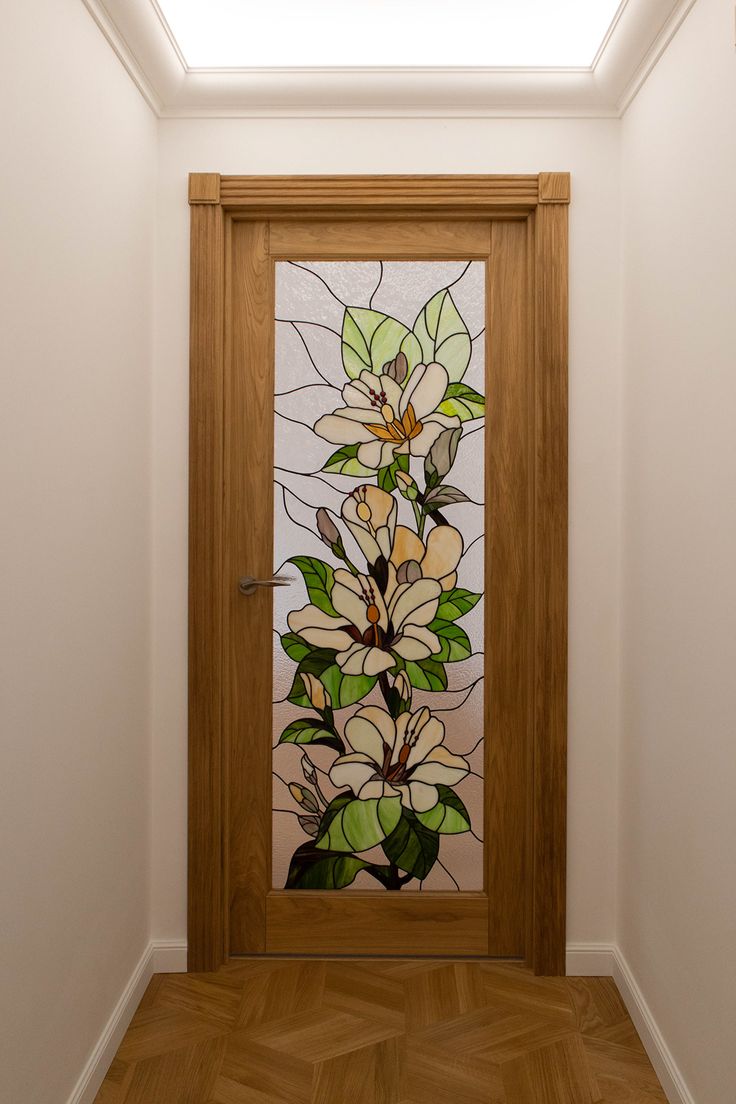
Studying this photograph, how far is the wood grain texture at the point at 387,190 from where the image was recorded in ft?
7.64

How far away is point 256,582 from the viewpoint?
96.3 inches

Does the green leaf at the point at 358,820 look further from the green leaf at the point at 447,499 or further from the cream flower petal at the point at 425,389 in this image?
the cream flower petal at the point at 425,389

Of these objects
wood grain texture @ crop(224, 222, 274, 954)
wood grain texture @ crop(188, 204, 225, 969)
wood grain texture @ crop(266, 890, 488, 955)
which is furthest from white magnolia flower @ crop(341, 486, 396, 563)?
wood grain texture @ crop(266, 890, 488, 955)

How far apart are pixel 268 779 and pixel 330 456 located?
97 centimetres
